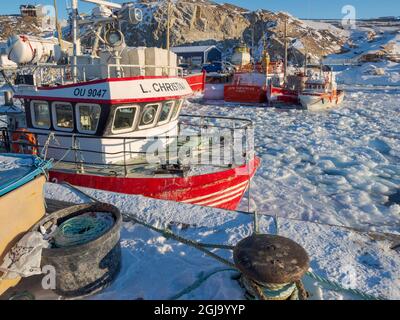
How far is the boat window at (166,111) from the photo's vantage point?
802cm

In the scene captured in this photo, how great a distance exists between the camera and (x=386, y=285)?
367cm

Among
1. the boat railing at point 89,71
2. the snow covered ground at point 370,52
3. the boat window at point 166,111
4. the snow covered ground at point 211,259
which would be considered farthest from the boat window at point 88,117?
the snow covered ground at point 370,52

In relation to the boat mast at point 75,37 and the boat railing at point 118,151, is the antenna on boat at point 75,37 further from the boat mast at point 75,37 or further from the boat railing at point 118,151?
the boat railing at point 118,151

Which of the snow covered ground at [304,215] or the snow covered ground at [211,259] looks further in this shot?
the snow covered ground at [304,215]

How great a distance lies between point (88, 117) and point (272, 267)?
214 inches

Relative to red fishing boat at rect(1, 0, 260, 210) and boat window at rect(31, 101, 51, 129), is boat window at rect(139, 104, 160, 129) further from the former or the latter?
boat window at rect(31, 101, 51, 129)

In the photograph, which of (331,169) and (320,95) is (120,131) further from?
(320,95)

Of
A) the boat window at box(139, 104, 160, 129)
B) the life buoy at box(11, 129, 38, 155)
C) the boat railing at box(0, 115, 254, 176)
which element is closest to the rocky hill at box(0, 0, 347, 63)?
the boat railing at box(0, 115, 254, 176)

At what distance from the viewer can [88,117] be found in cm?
715

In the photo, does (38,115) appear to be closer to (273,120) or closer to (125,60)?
(125,60)

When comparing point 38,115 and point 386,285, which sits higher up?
point 38,115

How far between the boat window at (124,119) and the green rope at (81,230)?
344cm

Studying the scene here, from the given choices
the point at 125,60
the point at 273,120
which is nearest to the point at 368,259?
the point at 125,60
